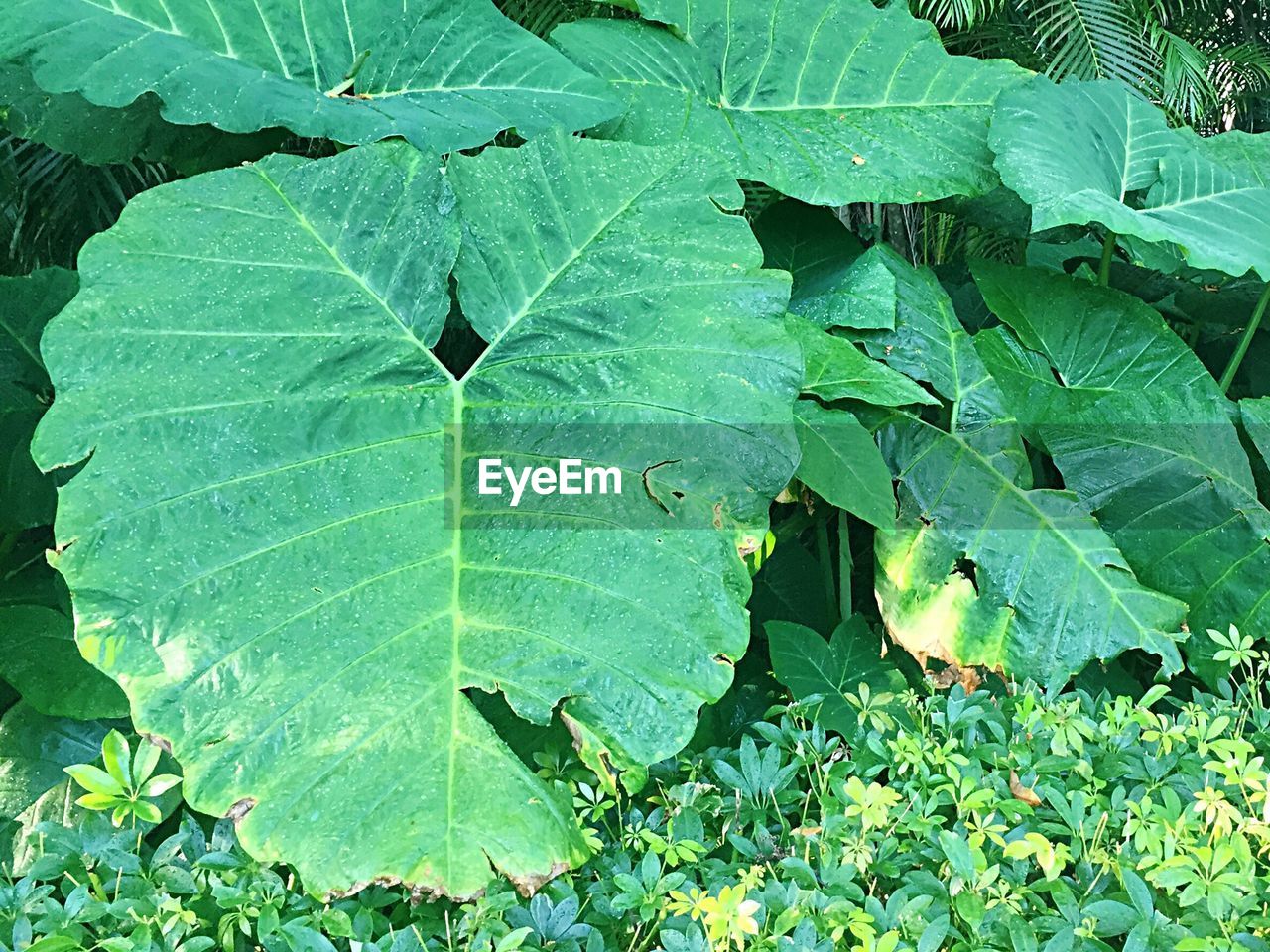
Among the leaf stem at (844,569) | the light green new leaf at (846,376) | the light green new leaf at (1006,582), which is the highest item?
the light green new leaf at (846,376)

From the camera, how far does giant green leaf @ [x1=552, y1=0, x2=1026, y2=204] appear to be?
1639mm

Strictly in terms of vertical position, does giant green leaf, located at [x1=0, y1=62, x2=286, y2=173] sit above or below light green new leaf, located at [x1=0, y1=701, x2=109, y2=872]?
above

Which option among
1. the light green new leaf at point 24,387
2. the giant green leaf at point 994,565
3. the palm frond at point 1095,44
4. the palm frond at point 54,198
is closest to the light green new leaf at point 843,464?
the giant green leaf at point 994,565

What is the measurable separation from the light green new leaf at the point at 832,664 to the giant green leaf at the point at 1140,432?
19.5 inches

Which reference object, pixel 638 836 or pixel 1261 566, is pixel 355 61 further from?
pixel 1261 566

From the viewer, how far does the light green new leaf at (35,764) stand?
1168 mm

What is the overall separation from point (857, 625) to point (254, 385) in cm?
87

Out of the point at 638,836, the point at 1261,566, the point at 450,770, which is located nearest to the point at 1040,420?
the point at 1261,566

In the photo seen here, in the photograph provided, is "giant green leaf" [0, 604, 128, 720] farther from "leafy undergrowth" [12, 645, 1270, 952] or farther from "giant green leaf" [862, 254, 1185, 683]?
"giant green leaf" [862, 254, 1185, 683]

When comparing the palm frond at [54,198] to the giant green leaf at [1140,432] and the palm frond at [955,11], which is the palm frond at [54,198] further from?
the palm frond at [955,11]

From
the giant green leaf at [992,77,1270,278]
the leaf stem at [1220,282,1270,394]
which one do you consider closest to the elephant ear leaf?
the leaf stem at [1220,282,1270,394]

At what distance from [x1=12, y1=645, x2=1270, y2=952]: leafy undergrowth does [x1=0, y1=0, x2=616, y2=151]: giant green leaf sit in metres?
0.82

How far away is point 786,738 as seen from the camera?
3.60 feet

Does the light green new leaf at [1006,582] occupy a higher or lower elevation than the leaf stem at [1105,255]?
lower
